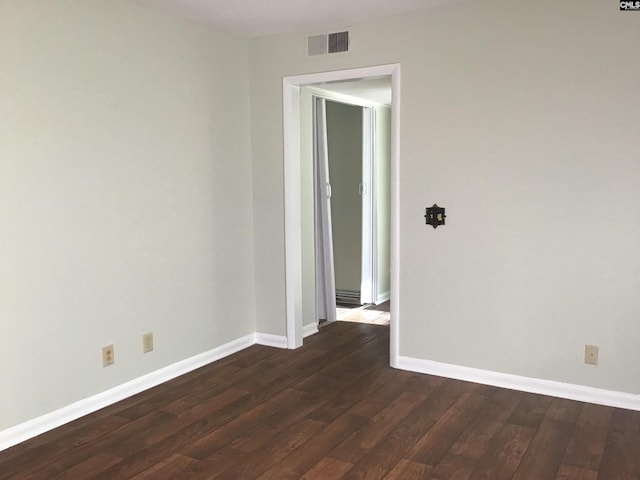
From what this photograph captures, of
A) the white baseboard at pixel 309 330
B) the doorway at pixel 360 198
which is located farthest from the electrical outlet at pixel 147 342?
the doorway at pixel 360 198

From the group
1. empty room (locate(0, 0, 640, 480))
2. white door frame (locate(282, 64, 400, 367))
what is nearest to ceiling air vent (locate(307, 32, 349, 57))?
empty room (locate(0, 0, 640, 480))

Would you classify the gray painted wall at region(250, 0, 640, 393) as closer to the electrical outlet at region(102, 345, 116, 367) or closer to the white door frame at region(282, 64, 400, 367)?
the white door frame at region(282, 64, 400, 367)

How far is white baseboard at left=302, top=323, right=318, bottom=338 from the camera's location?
473 cm

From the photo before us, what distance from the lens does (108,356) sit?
3336 mm

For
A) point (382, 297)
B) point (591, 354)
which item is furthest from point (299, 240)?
point (591, 354)

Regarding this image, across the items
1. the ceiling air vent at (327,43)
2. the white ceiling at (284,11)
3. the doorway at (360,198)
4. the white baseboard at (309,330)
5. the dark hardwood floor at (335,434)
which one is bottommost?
the dark hardwood floor at (335,434)

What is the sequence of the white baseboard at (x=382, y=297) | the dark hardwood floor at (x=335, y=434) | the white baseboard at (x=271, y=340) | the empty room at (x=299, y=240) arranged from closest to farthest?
the dark hardwood floor at (x=335, y=434) < the empty room at (x=299, y=240) < the white baseboard at (x=271, y=340) < the white baseboard at (x=382, y=297)

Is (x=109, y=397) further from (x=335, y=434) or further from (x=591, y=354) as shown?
(x=591, y=354)

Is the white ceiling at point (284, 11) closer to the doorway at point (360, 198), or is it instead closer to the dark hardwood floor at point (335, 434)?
the doorway at point (360, 198)

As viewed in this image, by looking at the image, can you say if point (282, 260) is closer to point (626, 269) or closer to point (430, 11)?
point (430, 11)

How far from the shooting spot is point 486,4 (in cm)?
340

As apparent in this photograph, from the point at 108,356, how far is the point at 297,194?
5.85 feet

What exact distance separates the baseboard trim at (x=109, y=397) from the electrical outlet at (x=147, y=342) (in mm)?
160

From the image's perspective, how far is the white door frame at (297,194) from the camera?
3.79 m
